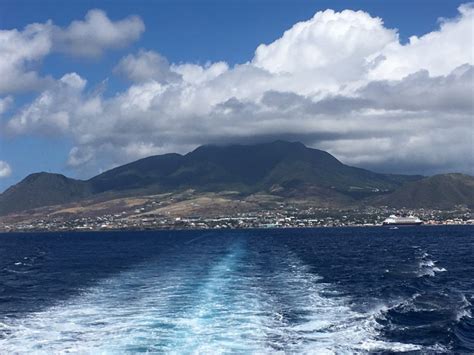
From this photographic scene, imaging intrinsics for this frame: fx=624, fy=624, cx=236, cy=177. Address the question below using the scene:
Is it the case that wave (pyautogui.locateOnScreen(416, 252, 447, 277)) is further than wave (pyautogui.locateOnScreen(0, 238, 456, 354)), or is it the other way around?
wave (pyautogui.locateOnScreen(416, 252, 447, 277))

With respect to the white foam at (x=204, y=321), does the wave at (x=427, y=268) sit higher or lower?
lower

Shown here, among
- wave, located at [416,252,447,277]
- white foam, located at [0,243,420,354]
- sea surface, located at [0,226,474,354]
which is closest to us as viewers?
white foam, located at [0,243,420,354]

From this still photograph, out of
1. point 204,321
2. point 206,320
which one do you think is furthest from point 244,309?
point 204,321

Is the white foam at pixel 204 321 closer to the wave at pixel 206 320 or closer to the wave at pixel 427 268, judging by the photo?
the wave at pixel 206 320

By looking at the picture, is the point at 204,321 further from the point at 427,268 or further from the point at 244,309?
the point at 427,268

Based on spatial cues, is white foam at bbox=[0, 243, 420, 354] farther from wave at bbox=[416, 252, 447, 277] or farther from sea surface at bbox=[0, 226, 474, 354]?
wave at bbox=[416, 252, 447, 277]

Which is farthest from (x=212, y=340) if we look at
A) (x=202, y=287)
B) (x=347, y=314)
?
(x=202, y=287)

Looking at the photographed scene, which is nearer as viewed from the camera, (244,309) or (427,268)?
(244,309)

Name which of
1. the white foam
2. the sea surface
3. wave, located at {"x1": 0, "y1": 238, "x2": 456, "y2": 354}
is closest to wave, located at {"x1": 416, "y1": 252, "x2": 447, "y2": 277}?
the sea surface

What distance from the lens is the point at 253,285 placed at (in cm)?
8594

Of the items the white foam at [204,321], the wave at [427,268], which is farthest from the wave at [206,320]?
the wave at [427,268]

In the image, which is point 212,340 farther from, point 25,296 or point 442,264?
point 442,264

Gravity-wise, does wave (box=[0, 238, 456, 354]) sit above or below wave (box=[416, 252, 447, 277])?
above

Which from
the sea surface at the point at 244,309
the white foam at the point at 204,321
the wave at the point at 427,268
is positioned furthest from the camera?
the wave at the point at 427,268
